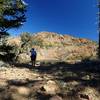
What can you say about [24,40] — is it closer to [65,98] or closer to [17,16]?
[17,16]

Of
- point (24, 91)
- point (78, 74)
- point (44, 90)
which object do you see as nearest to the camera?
point (24, 91)

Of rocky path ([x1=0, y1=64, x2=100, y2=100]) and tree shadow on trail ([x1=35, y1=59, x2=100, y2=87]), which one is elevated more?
tree shadow on trail ([x1=35, y1=59, x2=100, y2=87])

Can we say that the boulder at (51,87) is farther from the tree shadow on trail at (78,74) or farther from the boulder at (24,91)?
the tree shadow on trail at (78,74)

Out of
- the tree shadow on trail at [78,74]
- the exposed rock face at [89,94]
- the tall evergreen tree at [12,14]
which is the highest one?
the tall evergreen tree at [12,14]

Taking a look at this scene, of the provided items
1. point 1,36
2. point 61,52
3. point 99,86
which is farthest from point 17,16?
A: point 61,52

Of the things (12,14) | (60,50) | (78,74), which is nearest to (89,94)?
(78,74)

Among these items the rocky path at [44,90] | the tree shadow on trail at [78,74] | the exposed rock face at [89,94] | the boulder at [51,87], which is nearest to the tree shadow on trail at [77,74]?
the tree shadow on trail at [78,74]

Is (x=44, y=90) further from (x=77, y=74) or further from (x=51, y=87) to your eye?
(x=77, y=74)

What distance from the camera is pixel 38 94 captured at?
1423 cm

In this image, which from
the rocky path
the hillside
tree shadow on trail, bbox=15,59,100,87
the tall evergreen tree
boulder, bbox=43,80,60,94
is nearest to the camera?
the rocky path

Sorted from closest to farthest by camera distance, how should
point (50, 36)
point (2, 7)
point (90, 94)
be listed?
point (90, 94), point (2, 7), point (50, 36)

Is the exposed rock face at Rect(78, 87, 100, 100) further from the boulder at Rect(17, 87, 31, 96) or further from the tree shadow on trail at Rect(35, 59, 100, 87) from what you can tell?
the boulder at Rect(17, 87, 31, 96)

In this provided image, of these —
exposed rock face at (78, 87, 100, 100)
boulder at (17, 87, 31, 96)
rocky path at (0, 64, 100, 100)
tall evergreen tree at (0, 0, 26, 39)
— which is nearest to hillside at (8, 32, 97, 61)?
tall evergreen tree at (0, 0, 26, 39)

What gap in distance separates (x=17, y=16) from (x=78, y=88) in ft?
60.3
